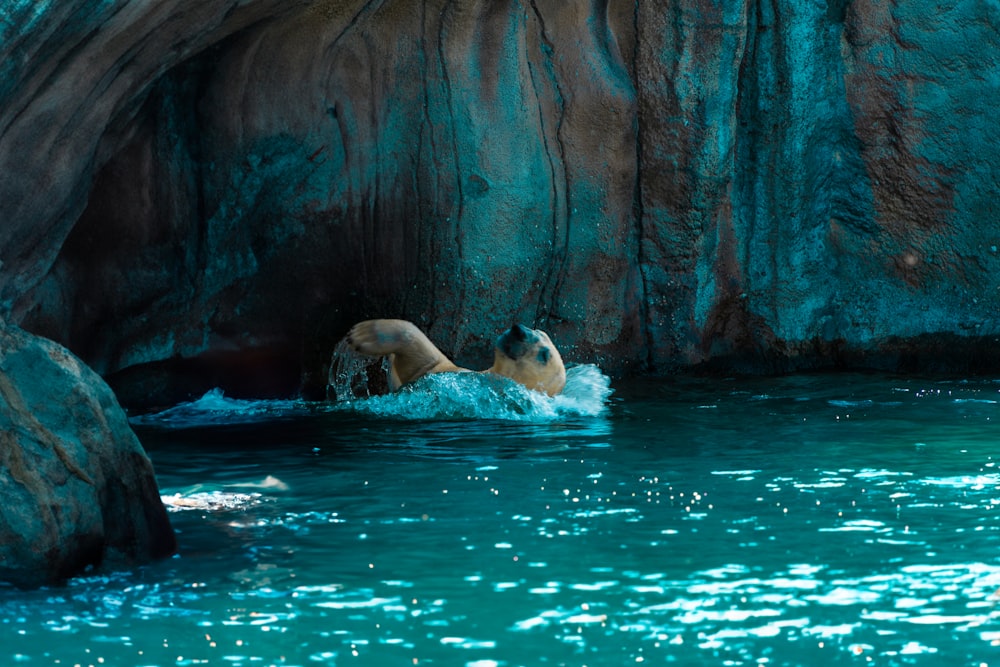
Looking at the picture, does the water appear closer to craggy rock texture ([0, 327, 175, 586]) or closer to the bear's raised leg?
craggy rock texture ([0, 327, 175, 586])

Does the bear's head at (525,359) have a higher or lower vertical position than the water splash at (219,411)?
higher

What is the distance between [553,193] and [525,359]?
1.60m

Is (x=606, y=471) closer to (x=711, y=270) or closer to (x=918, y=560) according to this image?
(x=918, y=560)

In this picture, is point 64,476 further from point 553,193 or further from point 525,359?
point 553,193

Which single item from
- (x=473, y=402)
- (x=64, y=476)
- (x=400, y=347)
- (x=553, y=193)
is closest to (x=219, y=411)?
(x=400, y=347)

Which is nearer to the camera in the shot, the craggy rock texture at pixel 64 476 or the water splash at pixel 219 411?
the craggy rock texture at pixel 64 476

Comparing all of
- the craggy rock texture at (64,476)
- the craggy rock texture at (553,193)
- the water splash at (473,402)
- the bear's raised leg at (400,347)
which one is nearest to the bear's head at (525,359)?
the water splash at (473,402)

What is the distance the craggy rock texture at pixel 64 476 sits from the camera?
14.3ft

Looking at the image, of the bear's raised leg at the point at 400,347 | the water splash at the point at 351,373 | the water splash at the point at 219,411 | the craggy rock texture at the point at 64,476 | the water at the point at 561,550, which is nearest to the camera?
the water at the point at 561,550

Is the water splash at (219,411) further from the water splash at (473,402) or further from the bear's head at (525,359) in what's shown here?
the bear's head at (525,359)

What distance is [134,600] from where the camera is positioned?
13.8 ft

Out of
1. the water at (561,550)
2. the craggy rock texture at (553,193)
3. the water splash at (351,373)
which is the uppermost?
the craggy rock texture at (553,193)

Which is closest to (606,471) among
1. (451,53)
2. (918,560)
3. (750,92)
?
(918,560)

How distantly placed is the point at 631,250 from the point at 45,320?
12.7 feet
